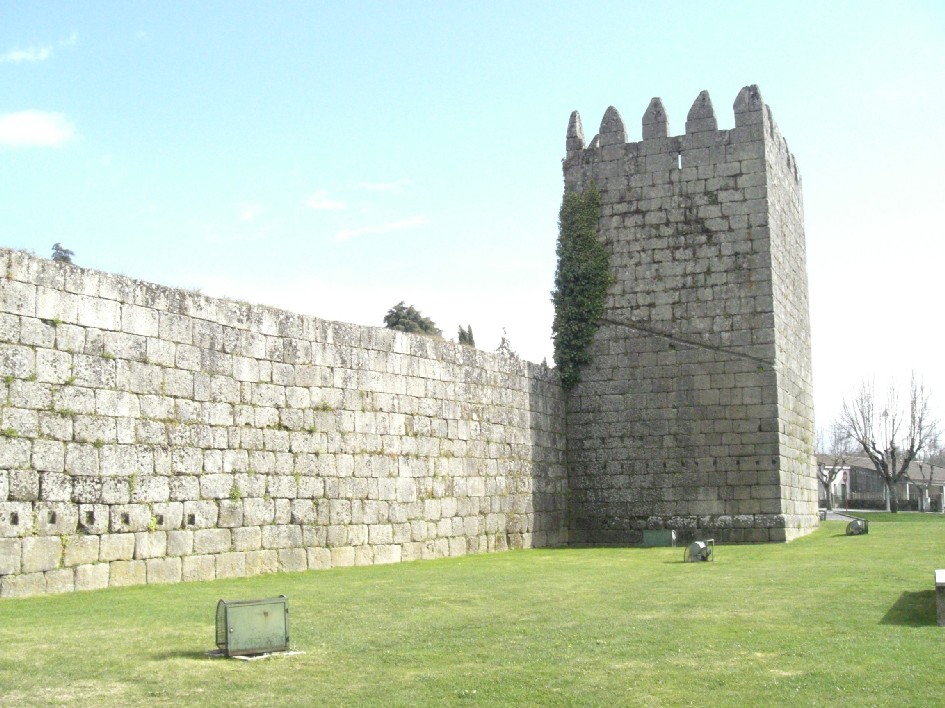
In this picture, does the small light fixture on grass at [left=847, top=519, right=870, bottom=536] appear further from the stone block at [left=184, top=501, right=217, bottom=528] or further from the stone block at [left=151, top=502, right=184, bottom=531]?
the stone block at [left=151, top=502, right=184, bottom=531]

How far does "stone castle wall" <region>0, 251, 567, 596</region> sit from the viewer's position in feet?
33.1

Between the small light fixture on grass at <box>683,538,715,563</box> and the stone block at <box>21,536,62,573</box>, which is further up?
the stone block at <box>21,536,62,573</box>

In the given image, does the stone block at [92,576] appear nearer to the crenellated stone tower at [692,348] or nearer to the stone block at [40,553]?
the stone block at [40,553]

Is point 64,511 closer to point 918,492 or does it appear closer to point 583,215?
point 583,215

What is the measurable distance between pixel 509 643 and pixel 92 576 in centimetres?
498

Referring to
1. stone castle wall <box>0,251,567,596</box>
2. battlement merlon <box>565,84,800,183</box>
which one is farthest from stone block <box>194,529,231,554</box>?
battlement merlon <box>565,84,800,183</box>

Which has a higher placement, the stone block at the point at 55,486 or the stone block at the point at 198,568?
the stone block at the point at 55,486

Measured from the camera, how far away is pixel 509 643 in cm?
718

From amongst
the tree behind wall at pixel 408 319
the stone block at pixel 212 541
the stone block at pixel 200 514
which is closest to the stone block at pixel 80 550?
the stone block at pixel 200 514

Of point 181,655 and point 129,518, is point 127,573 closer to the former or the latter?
point 129,518

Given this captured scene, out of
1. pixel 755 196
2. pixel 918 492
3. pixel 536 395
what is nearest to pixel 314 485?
pixel 536 395

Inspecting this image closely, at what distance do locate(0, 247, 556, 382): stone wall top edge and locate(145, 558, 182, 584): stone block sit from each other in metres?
2.58

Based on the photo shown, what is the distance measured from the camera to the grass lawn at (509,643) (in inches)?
226

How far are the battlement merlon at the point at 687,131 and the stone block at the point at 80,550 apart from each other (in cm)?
1246
